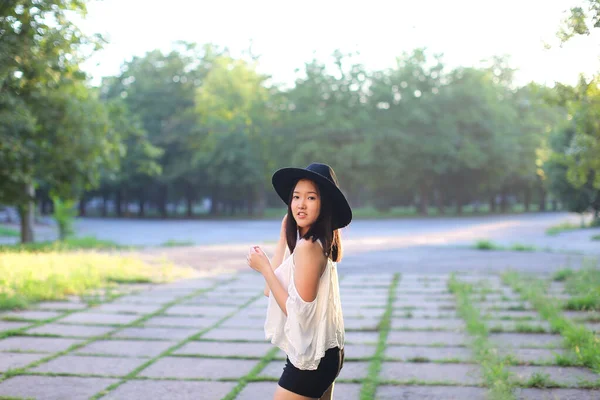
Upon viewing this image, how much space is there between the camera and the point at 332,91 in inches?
1718

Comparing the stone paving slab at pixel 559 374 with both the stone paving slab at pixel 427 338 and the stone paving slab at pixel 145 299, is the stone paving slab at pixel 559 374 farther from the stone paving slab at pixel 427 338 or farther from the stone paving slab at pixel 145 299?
the stone paving slab at pixel 145 299

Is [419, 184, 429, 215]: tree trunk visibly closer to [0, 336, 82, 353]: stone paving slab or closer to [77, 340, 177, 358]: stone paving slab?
[77, 340, 177, 358]: stone paving slab

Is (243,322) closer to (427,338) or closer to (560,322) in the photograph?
(427,338)

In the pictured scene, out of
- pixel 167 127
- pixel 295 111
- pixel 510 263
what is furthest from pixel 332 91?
pixel 510 263

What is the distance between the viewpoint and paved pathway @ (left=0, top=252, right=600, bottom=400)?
4758mm

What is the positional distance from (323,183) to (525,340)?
398 centimetres

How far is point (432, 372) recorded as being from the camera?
17.0 ft

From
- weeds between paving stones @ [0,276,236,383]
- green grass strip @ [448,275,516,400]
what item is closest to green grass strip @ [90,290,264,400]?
weeds between paving stones @ [0,276,236,383]

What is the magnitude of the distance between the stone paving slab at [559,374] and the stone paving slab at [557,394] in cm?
14

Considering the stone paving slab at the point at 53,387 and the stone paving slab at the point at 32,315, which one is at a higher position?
the stone paving slab at the point at 32,315

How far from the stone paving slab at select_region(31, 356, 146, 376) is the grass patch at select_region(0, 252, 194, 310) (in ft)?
9.22

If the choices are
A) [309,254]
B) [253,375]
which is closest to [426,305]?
[253,375]

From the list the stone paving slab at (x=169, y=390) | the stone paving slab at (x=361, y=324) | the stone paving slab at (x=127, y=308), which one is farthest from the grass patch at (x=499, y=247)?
the stone paving slab at (x=169, y=390)

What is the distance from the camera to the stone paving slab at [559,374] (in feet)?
15.7
